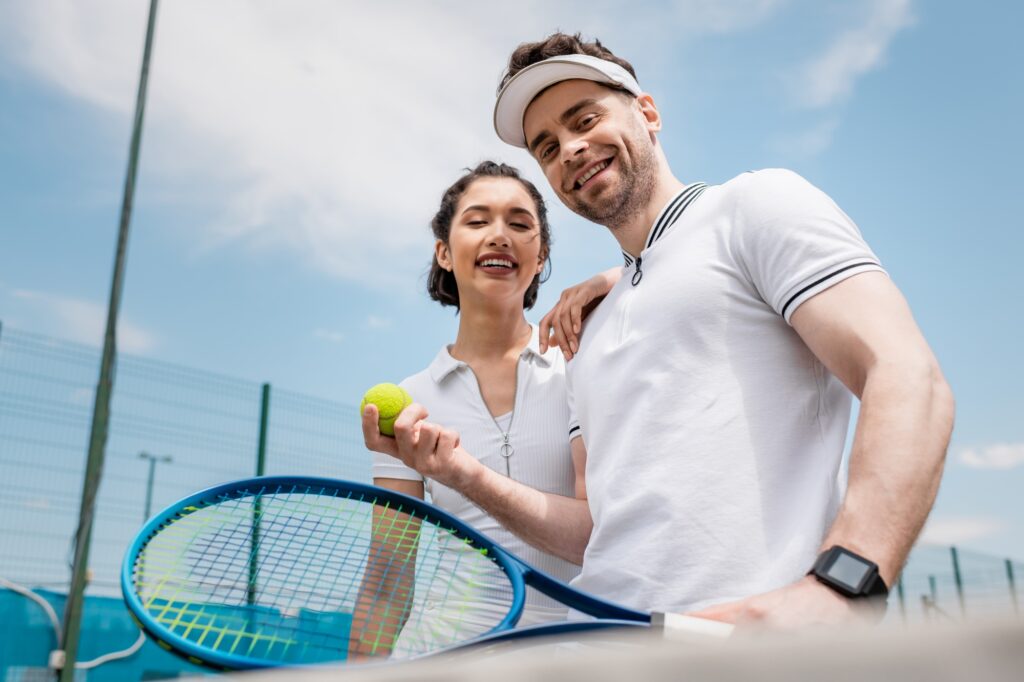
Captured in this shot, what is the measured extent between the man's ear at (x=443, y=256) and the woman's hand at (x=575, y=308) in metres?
0.64

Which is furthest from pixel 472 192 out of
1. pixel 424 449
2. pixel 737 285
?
pixel 737 285

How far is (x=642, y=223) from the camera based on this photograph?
181 cm

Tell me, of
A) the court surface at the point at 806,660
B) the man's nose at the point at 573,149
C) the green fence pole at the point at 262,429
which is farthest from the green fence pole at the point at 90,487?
the court surface at the point at 806,660

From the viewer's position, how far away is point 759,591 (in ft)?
4.29

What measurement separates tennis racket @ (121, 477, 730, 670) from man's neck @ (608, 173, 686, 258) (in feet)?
2.22

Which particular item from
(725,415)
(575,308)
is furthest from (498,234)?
(725,415)

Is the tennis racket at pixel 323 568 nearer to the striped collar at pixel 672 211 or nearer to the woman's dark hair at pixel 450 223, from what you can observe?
the striped collar at pixel 672 211

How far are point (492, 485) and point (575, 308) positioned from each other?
44 centimetres

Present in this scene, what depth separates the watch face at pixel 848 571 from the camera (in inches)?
42.1

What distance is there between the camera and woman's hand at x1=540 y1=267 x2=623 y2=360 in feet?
6.43

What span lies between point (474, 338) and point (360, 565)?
0.98m

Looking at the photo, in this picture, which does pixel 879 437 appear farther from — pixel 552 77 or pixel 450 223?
pixel 450 223

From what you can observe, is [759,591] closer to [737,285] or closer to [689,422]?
[689,422]

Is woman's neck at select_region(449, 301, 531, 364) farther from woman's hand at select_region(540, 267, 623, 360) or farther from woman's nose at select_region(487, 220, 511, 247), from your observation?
woman's hand at select_region(540, 267, 623, 360)
